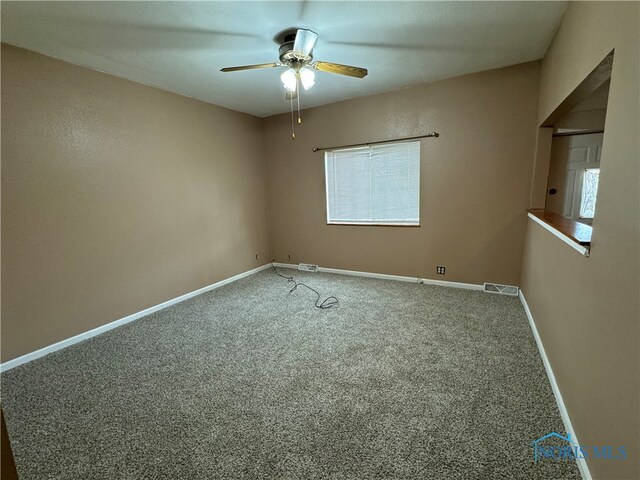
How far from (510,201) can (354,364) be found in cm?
258

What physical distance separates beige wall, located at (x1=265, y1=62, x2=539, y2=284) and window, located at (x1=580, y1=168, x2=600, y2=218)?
2.75ft

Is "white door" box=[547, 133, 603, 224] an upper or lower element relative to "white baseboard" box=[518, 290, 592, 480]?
upper

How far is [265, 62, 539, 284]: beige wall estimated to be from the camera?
318cm

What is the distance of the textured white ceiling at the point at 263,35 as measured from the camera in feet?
6.40

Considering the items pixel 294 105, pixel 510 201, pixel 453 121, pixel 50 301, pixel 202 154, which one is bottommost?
pixel 50 301

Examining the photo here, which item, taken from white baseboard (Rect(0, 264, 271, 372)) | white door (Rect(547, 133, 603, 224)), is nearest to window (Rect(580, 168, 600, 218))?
white door (Rect(547, 133, 603, 224))

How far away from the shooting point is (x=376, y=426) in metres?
1.58

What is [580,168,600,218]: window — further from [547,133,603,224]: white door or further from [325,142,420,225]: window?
[325,142,420,225]: window

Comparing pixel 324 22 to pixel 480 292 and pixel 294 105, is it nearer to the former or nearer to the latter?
pixel 294 105

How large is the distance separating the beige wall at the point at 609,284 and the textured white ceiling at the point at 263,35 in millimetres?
640

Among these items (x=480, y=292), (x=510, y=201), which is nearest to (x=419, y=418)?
(x=480, y=292)

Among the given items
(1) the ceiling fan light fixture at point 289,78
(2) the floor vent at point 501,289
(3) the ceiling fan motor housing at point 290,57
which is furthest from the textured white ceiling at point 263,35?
(2) the floor vent at point 501,289

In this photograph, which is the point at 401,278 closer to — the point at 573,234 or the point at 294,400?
the point at 573,234

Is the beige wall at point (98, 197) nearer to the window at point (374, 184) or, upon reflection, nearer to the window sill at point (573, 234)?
the window at point (374, 184)
